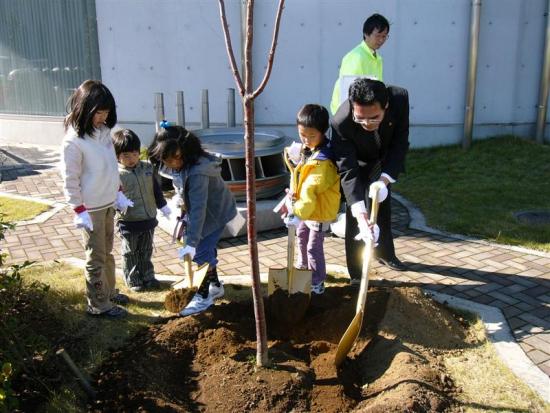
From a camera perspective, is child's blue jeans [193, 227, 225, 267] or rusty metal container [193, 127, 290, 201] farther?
rusty metal container [193, 127, 290, 201]

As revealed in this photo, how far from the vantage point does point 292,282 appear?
380cm

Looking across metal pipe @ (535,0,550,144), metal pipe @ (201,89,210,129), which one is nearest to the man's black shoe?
metal pipe @ (201,89,210,129)

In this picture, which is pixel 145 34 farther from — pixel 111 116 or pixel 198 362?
pixel 198 362

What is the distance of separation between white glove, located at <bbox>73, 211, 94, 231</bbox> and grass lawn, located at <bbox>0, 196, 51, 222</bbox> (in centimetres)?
328

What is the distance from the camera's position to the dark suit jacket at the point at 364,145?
3.83m

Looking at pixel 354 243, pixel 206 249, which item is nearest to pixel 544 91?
pixel 354 243

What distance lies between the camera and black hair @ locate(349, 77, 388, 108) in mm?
3484

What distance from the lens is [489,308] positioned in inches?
154

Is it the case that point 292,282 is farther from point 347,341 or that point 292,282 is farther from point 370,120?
point 370,120

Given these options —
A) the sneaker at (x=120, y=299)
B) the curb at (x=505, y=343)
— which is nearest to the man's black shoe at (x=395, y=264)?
the curb at (x=505, y=343)

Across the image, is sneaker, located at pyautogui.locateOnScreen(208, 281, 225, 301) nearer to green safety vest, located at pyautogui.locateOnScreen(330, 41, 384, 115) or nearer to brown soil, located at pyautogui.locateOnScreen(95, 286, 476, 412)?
brown soil, located at pyautogui.locateOnScreen(95, 286, 476, 412)

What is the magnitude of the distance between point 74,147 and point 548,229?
462 cm

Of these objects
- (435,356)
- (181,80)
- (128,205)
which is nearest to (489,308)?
(435,356)

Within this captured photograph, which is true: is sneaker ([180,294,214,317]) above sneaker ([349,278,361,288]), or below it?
above
